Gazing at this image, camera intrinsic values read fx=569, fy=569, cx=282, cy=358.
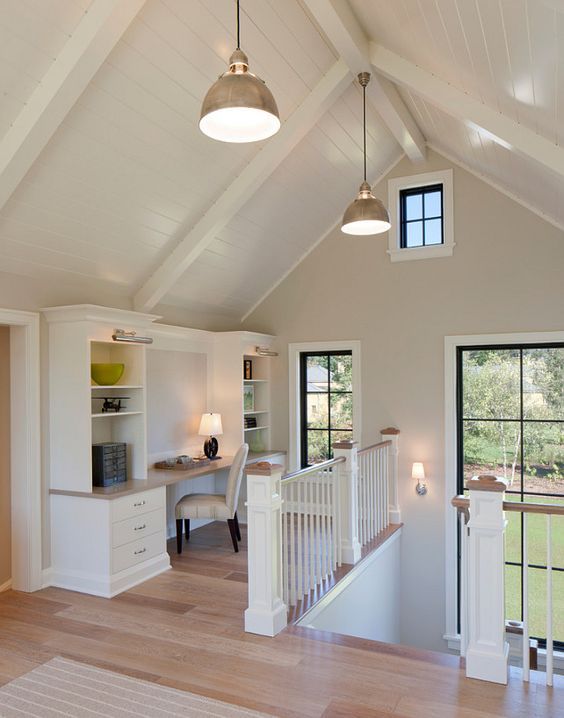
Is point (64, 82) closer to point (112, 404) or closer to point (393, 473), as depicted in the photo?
point (112, 404)

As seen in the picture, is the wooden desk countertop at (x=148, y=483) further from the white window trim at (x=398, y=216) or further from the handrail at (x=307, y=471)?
the white window trim at (x=398, y=216)

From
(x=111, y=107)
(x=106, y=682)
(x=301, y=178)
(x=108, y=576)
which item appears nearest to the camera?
(x=106, y=682)

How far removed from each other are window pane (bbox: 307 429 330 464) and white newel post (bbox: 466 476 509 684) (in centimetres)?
383

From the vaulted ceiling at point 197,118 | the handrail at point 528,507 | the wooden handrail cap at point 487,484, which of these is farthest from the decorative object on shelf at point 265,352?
the wooden handrail cap at point 487,484

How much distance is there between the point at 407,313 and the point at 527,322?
1.23 metres

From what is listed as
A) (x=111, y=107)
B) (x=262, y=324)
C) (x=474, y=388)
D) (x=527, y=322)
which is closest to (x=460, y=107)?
(x=111, y=107)

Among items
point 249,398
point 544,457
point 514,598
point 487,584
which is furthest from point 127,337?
point 514,598

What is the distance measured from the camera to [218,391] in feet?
21.1

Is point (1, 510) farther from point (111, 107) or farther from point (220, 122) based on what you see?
point (220, 122)

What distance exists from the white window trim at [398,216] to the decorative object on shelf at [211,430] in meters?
2.63

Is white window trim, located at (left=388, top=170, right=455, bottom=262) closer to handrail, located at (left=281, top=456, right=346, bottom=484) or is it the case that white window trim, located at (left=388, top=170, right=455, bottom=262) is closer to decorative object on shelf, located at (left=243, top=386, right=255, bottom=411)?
decorative object on shelf, located at (left=243, top=386, right=255, bottom=411)

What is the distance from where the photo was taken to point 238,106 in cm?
226

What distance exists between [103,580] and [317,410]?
3314 millimetres

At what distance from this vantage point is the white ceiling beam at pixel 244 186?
457 cm
